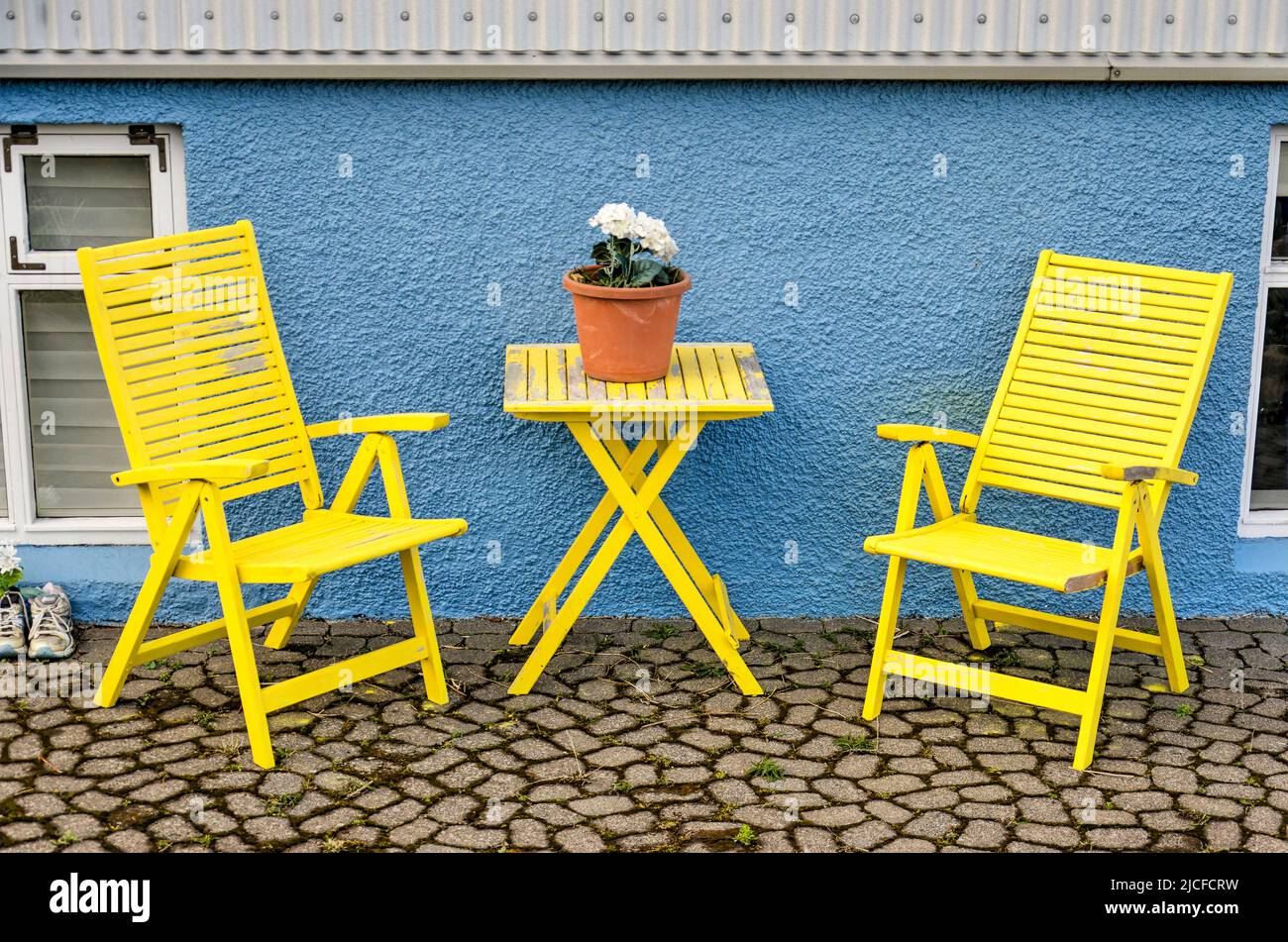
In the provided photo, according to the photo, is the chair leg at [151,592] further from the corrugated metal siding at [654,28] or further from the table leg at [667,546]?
the corrugated metal siding at [654,28]

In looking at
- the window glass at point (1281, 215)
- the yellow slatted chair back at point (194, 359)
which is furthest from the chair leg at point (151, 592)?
the window glass at point (1281, 215)

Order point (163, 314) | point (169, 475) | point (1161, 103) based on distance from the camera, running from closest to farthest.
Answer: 1. point (169, 475)
2. point (163, 314)
3. point (1161, 103)

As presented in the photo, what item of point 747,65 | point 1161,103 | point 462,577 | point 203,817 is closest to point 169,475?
point 203,817

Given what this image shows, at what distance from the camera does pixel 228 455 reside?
16.7 ft

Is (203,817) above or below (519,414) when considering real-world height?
below

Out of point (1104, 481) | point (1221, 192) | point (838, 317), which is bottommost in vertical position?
point (1104, 481)

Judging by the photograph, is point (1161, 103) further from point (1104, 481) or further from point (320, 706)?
point (320, 706)

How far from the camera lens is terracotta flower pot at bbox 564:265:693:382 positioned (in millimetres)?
4918

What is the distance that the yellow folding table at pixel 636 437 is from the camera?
484 cm

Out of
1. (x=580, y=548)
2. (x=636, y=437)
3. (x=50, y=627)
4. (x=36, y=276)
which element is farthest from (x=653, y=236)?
(x=50, y=627)

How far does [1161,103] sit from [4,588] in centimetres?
413

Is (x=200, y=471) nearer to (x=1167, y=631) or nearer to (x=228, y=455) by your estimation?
(x=228, y=455)

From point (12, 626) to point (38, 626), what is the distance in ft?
0.32

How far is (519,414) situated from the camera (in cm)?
481
